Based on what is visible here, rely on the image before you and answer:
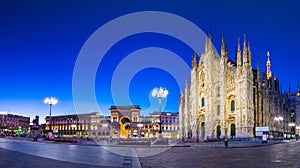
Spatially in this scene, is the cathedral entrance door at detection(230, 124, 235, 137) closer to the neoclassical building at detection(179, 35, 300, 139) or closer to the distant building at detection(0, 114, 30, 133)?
the neoclassical building at detection(179, 35, 300, 139)

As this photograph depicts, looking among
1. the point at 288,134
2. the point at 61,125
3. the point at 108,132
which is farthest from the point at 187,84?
the point at 61,125

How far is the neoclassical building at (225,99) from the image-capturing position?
186ft

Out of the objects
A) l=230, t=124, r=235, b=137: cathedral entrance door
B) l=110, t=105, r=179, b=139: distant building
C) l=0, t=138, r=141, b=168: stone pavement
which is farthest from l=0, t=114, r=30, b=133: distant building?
l=0, t=138, r=141, b=168: stone pavement

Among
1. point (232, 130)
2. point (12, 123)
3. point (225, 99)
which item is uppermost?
point (225, 99)

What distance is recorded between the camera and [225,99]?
6122 cm

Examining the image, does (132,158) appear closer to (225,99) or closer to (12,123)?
(225,99)

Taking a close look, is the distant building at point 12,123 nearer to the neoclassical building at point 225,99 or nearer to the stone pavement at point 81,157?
the neoclassical building at point 225,99

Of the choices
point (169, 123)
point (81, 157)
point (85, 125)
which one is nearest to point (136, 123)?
point (169, 123)

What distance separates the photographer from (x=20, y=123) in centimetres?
17062

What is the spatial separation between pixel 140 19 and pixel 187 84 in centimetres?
5144

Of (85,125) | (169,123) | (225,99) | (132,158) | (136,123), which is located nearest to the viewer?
(132,158)

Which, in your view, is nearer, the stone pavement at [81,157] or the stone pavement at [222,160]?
the stone pavement at [222,160]

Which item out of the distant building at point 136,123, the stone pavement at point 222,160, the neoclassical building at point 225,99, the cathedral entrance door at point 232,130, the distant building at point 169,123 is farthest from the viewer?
the distant building at point 136,123

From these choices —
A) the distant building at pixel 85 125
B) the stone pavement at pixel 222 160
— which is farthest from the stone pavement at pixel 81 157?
the distant building at pixel 85 125
